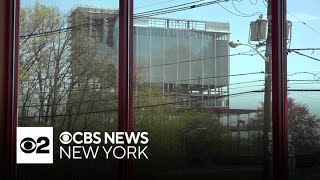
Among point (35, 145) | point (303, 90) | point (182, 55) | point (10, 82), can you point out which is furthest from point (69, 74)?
point (303, 90)

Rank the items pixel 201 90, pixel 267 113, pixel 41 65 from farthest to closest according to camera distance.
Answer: pixel 41 65, pixel 201 90, pixel 267 113

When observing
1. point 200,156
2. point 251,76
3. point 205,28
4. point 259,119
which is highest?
point 205,28

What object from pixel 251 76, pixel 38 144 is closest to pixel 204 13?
pixel 251 76

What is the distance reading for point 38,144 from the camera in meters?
4.75

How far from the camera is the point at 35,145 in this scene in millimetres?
4738

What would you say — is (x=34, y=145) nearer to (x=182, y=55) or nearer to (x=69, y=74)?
(x=69, y=74)

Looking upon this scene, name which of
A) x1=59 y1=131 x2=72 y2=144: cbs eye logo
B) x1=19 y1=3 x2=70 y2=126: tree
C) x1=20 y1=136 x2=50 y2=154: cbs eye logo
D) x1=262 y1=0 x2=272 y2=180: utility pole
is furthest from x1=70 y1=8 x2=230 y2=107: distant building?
x1=20 y1=136 x2=50 y2=154: cbs eye logo

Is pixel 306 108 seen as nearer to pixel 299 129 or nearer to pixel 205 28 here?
pixel 299 129

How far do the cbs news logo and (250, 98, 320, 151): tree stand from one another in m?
1.82

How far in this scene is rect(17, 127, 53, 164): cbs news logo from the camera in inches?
187

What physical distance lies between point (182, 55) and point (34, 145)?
5.10 ft

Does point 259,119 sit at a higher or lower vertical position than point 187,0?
lower

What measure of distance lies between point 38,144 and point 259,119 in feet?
6.50

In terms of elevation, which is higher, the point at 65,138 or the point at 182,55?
the point at 182,55
